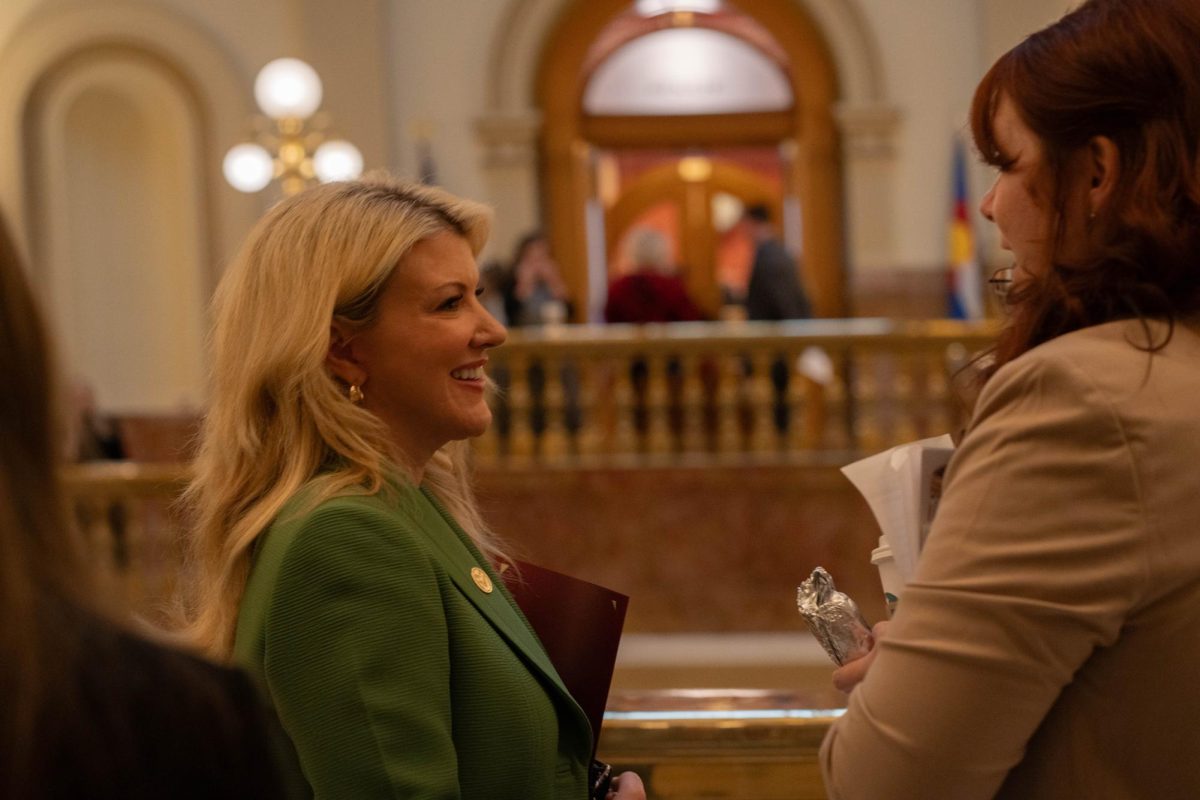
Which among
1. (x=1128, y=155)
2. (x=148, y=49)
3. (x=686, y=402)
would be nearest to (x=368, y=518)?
(x=1128, y=155)

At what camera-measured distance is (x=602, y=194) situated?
15.7 m

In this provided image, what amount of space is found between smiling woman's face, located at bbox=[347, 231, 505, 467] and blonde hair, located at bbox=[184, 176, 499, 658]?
29mm

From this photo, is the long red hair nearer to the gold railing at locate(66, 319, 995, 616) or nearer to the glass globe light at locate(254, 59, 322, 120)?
the gold railing at locate(66, 319, 995, 616)

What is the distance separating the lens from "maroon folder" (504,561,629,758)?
2148 millimetres

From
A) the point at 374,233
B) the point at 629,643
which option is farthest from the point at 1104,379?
the point at 629,643

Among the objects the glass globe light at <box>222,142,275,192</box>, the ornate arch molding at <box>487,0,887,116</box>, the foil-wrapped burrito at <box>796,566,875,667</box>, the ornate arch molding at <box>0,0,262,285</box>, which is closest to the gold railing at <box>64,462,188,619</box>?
the glass globe light at <box>222,142,275,192</box>

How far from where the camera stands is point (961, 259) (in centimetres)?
1183

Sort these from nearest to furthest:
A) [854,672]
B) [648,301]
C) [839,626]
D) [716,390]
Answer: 1. [854,672]
2. [839,626]
3. [716,390]
4. [648,301]

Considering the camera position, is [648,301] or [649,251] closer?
[648,301]

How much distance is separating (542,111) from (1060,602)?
12.2 metres

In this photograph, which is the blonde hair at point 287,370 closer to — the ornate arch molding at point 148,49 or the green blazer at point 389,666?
the green blazer at point 389,666

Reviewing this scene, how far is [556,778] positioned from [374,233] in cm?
79

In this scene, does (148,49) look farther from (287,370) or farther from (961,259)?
(287,370)

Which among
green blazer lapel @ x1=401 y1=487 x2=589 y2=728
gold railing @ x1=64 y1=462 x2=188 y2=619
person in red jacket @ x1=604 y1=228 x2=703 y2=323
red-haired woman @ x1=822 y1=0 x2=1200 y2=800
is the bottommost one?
gold railing @ x1=64 y1=462 x2=188 y2=619
